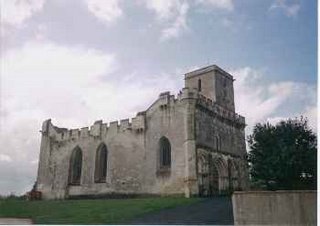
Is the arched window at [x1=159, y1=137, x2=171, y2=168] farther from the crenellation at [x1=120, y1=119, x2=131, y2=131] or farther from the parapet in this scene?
the crenellation at [x1=120, y1=119, x2=131, y2=131]

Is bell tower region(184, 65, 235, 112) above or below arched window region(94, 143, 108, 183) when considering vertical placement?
above

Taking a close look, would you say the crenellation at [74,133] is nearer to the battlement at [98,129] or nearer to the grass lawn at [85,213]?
the battlement at [98,129]

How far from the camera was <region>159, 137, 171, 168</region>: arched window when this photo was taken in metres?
18.4

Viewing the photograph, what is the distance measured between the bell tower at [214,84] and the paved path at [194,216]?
10.0 meters

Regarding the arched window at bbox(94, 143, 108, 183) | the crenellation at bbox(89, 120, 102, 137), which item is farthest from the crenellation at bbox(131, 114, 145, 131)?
the arched window at bbox(94, 143, 108, 183)

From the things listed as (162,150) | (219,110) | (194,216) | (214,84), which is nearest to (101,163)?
(162,150)

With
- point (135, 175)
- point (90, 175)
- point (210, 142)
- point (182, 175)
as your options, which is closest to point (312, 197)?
point (182, 175)

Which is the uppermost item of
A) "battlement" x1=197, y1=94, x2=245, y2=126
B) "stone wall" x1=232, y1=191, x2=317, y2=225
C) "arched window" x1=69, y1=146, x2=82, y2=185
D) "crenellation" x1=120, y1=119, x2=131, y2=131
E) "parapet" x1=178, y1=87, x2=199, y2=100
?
"parapet" x1=178, y1=87, x2=199, y2=100

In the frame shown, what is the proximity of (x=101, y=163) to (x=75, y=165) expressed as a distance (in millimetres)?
1908

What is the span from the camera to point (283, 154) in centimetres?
1316

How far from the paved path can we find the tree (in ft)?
6.25

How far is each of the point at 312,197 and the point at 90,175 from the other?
13722 mm

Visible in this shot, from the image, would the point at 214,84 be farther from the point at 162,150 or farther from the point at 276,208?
the point at 276,208

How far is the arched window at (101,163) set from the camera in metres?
20.7
